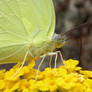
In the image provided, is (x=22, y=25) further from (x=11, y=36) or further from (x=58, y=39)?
(x=58, y=39)

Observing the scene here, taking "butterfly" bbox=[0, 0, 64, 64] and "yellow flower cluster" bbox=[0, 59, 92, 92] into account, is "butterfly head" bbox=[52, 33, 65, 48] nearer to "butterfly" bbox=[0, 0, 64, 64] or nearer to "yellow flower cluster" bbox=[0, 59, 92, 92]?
"butterfly" bbox=[0, 0, 64, 64]

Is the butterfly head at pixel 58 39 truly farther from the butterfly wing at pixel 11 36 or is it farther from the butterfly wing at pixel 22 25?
the butterfly wing at pixel 11 36

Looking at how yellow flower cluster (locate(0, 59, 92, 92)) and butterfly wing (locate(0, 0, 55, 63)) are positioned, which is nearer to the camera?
yellow flower cluster (locate(0, 59, 92, 92))

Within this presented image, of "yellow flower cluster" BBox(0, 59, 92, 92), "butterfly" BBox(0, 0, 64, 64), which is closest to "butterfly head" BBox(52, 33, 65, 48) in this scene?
"butterfly" BBox(0, 0, 64, 64)

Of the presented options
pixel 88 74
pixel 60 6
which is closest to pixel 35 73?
pixel 88 74

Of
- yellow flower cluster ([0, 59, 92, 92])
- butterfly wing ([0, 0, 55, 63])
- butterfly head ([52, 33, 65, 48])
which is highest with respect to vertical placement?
butterfly wing ([0, 0, 55, 63])

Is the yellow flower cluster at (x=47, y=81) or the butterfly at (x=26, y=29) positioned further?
the butterfly at (x=26, y=29)

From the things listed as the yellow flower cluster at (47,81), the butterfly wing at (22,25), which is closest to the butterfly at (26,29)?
the butterfly wing at (22,25)

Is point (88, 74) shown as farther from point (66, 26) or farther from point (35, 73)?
point (66, 26)
